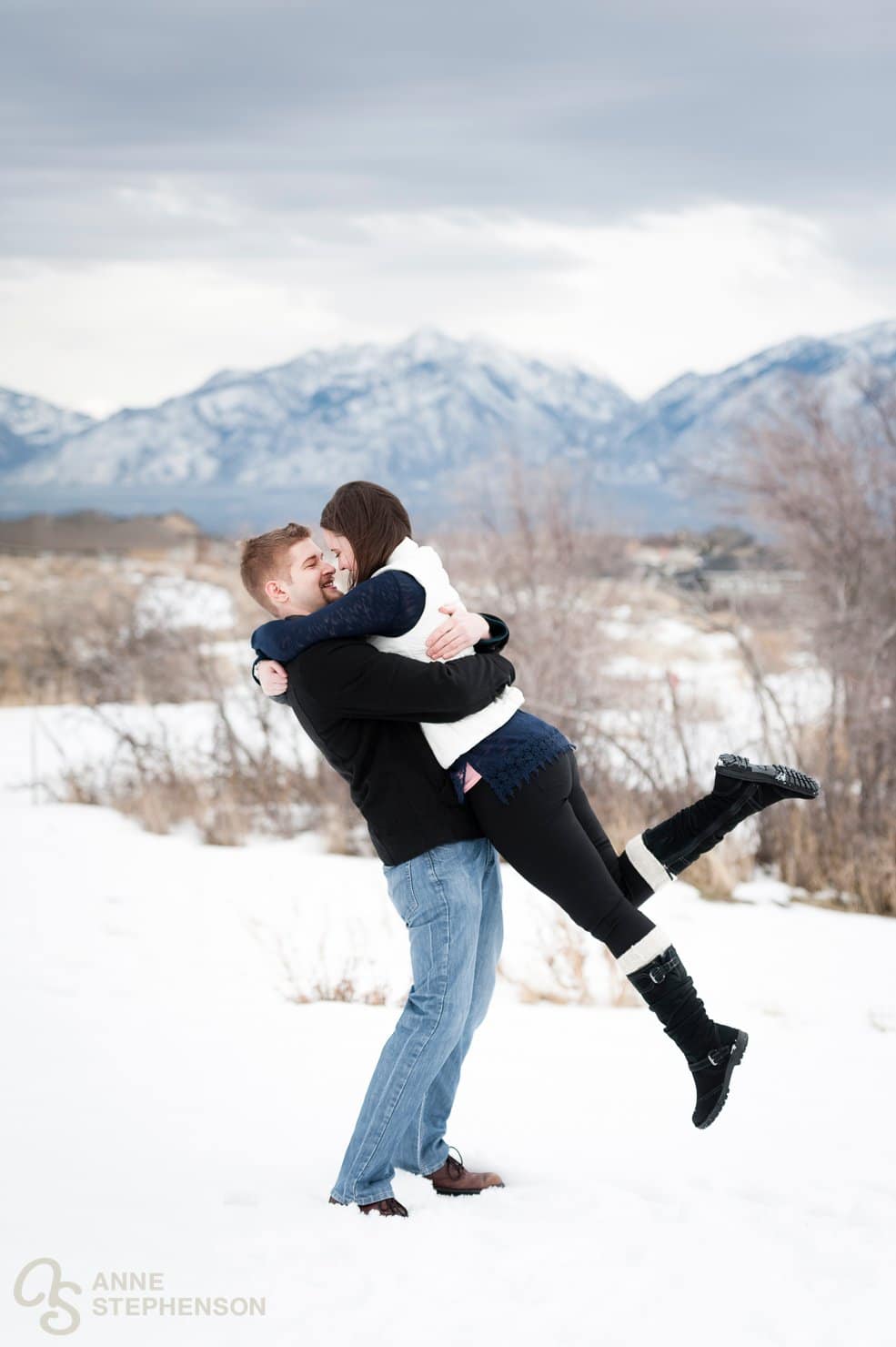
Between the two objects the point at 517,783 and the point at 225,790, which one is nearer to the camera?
the point at 517,783

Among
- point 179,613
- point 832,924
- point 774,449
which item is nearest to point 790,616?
point 774,449

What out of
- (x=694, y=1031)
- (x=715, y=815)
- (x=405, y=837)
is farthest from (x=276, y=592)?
→ (x=694, y=1031)

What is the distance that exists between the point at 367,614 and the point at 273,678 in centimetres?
30

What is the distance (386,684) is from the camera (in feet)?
8.84

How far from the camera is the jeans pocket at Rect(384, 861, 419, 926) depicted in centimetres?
292

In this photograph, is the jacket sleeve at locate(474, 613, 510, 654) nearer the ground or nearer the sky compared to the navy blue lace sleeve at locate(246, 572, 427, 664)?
nearer the ground

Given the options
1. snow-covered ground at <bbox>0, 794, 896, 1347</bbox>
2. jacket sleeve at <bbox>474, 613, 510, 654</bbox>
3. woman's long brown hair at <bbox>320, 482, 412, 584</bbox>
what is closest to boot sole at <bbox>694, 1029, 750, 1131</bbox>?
snow-covered ground at <bbox>0, 794, 896, 1347</bbox>

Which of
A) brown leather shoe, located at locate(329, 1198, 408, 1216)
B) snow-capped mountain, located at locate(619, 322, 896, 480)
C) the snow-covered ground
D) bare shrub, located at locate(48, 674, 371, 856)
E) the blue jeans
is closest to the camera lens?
the snow-covered ground

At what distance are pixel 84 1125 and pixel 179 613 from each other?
11.1 metres

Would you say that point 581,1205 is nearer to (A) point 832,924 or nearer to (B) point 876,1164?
(B) point 876,1164

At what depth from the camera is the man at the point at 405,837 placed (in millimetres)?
2850

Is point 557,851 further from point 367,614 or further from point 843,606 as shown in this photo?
point 843,606

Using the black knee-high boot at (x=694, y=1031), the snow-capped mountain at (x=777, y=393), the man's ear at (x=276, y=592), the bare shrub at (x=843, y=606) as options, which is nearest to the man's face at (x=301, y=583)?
the man's ear at (x=276, y=592)

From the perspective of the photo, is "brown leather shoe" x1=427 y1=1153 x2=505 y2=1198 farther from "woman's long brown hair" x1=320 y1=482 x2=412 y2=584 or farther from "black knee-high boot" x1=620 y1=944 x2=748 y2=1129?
"woman's long brown hair" x1=320 y1=482 x2=412 y2=584
